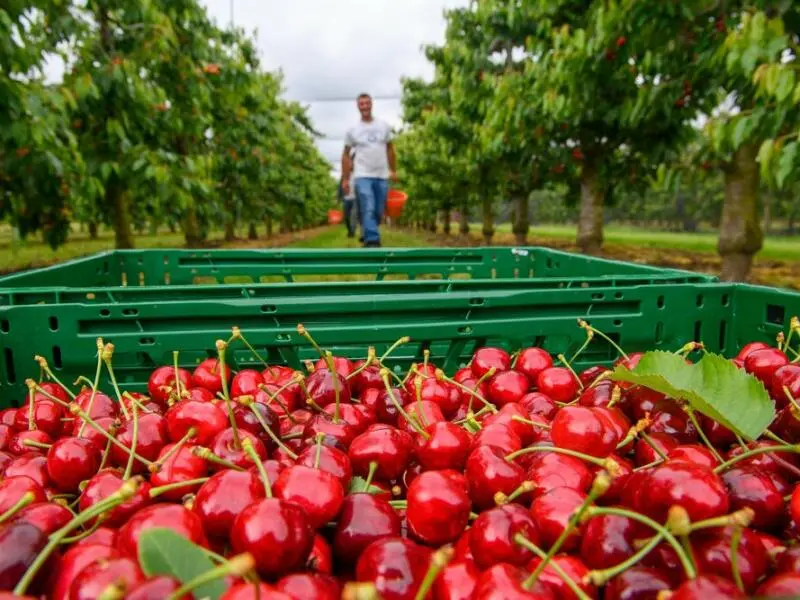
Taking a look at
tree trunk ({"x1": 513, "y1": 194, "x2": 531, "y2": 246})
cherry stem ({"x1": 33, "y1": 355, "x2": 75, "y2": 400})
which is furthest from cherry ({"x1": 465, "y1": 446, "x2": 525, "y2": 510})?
tree trunk ({"x1": 513, "y1": 194, "x2": 531, "y2": 246})

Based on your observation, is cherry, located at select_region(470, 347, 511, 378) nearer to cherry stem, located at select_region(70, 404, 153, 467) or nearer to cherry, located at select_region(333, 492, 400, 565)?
cherry, located at select_region(333, 492, 400, 565)

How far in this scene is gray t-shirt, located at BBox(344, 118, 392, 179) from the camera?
7.60 m

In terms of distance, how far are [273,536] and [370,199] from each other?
709 cm

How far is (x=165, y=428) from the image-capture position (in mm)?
1304

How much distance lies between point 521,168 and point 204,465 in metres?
12.2

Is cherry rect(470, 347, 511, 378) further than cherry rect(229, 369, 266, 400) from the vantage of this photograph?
Yes

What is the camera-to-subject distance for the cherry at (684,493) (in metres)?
0.83

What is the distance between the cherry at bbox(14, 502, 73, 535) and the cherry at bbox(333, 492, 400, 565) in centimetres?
41

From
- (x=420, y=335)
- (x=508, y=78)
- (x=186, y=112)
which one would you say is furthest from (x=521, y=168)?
(x=420, y=335)

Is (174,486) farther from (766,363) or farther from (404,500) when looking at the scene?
(766,363)

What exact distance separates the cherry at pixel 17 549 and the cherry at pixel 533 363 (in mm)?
1240

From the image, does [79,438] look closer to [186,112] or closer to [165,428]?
[165,428]

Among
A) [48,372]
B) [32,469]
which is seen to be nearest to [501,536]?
[32,469]

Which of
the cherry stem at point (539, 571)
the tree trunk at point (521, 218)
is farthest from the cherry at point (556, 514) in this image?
the tree trunk at point (521, 218)
